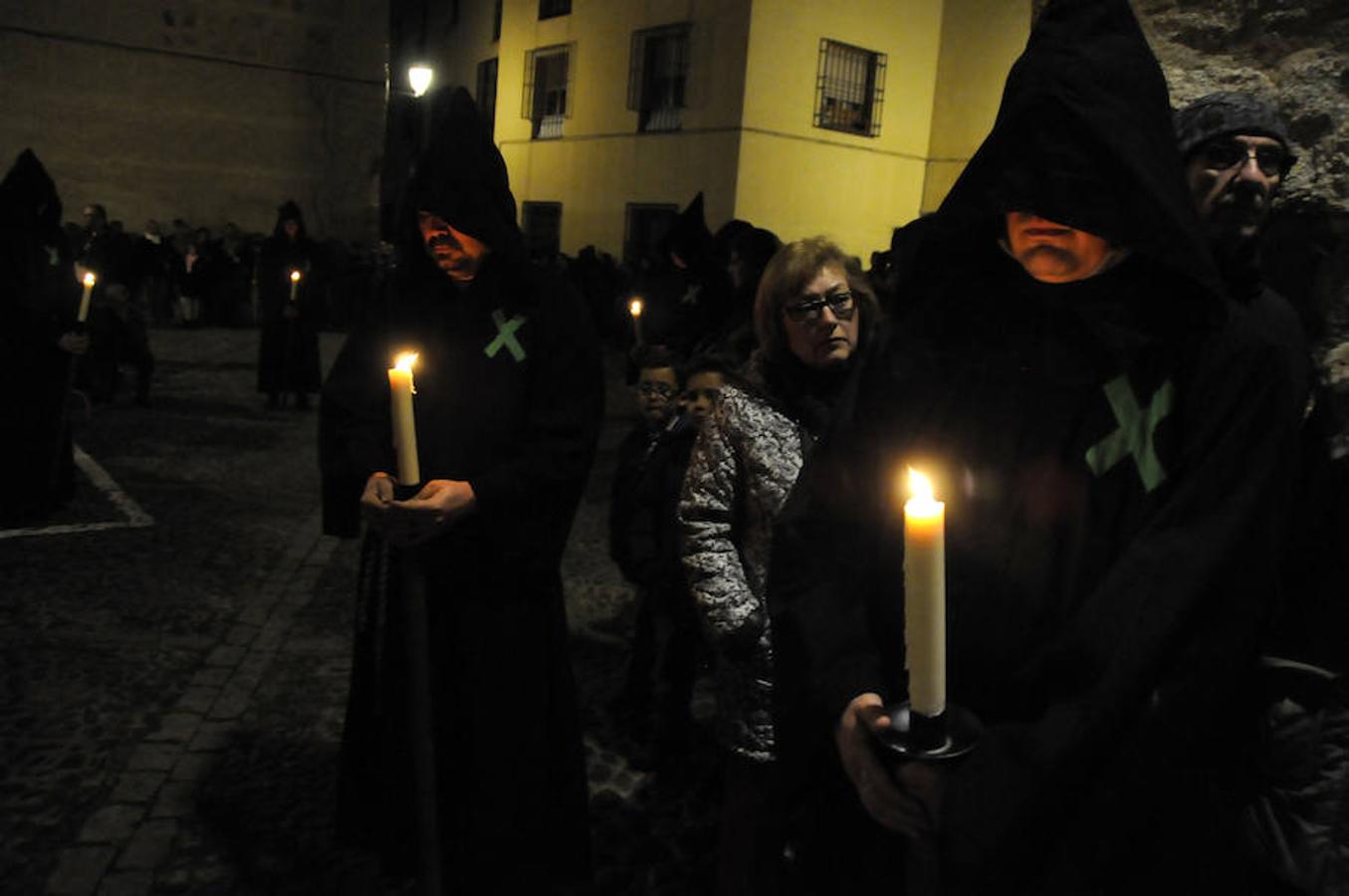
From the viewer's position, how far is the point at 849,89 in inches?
771

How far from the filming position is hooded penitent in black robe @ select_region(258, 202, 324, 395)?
1183 cm

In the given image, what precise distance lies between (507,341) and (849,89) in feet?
59.1

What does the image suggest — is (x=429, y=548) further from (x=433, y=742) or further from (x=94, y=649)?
(x=94, y=649)

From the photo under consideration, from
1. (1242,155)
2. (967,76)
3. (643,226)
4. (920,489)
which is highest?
(967,76)

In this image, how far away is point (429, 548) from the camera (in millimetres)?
3037

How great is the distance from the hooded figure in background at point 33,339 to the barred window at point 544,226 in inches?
586

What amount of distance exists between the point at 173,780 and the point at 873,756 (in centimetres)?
321

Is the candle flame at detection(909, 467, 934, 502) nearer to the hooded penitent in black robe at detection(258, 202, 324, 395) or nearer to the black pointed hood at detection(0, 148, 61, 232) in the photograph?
the black pointed hood at detection(0, 148, 61, 232)

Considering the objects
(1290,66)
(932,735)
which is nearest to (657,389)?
(1290,66)

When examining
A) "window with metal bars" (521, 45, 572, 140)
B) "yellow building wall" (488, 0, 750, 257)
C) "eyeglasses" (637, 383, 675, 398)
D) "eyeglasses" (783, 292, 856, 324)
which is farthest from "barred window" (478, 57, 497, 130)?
"eyeglasses" (783, 292, 856, 324)

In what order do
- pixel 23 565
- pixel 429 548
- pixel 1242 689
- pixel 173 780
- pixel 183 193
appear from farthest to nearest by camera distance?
pixel 183 193
pixel 23 565
pixel 173 780
pixel 429 548
pixel 1242 689

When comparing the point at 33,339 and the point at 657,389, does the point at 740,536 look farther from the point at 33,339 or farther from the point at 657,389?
the point at 33,339

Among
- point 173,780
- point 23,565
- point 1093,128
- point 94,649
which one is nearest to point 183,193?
point 23,565

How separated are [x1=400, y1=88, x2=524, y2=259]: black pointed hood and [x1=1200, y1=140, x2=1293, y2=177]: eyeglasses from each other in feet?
5.73
